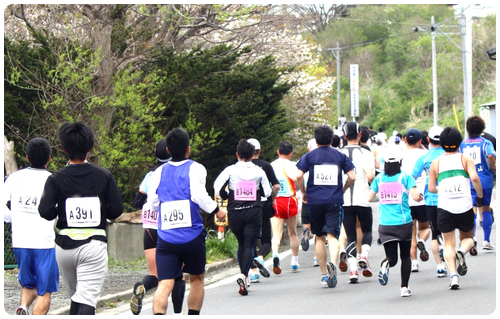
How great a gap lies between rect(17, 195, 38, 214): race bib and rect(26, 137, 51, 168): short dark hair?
32 centimetres

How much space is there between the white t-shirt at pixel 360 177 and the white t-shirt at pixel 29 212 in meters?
4.28

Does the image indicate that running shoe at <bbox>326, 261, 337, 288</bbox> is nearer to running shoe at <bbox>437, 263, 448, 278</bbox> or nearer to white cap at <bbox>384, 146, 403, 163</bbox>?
white cap at <bbox>384, 146, 403, 163</bbox>

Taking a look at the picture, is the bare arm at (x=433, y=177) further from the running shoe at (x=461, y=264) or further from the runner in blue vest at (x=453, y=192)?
the running shoe at (x=461, y=264)

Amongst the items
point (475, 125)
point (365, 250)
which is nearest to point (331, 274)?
point (365, 250)

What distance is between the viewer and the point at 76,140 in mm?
5988

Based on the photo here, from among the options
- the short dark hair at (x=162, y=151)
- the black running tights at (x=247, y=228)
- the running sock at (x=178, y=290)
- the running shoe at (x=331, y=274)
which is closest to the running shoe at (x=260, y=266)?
the black running tights at (x=247, y=228)

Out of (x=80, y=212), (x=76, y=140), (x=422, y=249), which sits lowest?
(x=422, y=249)

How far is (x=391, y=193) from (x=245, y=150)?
75.8 inches

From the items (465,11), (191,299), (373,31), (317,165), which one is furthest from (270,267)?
(373,31)

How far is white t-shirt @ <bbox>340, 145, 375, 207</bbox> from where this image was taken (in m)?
9.83

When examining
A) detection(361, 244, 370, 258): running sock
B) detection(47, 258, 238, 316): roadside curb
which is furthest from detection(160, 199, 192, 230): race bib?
detection(361, 244, 370, 258): running sock

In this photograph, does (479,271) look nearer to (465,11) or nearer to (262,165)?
(262,165)

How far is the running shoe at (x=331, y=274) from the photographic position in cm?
908

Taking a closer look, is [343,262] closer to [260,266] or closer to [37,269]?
[260,266]
